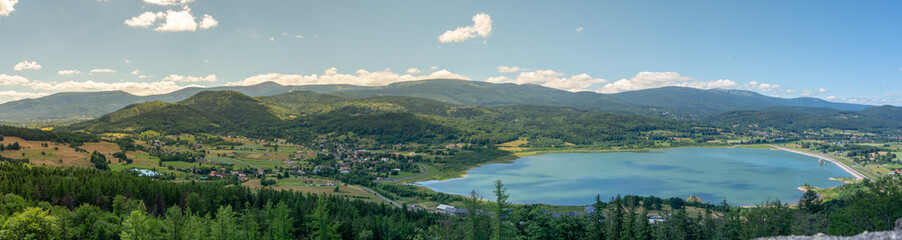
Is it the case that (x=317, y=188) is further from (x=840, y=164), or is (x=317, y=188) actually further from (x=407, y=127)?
(x=840, y=164)

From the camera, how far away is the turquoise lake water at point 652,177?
65.0m

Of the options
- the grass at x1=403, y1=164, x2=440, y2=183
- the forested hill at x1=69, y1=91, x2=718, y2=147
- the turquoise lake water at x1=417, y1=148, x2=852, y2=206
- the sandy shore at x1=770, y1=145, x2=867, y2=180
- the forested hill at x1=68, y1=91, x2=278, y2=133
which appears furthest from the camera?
the forested hill at x1=69, y1=91, x2=718, y2=147

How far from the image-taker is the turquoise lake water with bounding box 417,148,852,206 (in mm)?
65000

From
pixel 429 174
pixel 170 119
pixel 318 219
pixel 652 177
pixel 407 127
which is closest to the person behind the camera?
pixel 318 219

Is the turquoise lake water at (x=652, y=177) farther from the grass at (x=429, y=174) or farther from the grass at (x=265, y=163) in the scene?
the grass at (x=265, y=163)

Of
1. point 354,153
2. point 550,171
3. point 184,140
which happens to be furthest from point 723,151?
point 184,140

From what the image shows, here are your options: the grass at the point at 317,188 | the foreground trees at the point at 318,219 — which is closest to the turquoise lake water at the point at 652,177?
the grass at the point at 317,188

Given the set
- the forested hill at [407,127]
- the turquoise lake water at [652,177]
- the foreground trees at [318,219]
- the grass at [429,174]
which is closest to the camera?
the foreground trees at [318,219]

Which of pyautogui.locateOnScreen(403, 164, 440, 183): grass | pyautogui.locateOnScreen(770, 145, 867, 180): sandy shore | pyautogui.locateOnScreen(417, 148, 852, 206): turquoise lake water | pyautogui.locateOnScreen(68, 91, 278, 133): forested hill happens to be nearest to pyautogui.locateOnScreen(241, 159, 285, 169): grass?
pyautogui.locateOnScreen(403, 164, 440, 183): grass

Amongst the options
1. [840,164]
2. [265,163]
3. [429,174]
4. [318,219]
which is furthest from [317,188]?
[840,164]

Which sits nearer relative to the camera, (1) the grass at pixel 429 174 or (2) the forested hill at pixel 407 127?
(1) the grass at pixel 429 174

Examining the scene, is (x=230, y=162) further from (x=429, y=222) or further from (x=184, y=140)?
(x=429, y=222)

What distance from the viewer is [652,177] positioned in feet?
266

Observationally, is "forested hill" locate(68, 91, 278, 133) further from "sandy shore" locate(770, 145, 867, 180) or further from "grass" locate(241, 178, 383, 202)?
"sandy shore" locate(770, 145, 867, 180)
